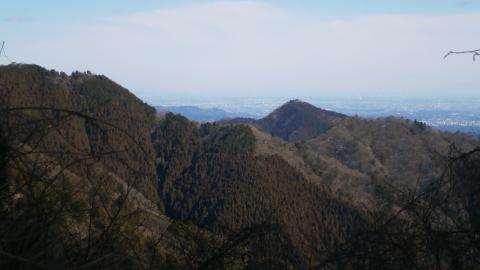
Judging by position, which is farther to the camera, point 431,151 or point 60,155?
point 431,151

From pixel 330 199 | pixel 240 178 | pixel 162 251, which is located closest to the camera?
pixel 162 251

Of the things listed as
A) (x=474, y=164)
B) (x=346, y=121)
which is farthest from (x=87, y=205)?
(x=346, y=121)

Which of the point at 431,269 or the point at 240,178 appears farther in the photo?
the point at 240,178

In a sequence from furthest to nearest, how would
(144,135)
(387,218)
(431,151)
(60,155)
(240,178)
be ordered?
(144,135) < (240,178) < (431,151) < (387,218) < (60,155)

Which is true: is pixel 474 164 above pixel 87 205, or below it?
above

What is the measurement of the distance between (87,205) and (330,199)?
82.4m

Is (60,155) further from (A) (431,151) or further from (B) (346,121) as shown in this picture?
(B) (346,121)

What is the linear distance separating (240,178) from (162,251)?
287ft

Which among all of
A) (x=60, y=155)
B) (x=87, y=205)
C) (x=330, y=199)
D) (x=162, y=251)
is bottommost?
(x=330, y=199)

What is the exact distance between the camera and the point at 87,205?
109 inches

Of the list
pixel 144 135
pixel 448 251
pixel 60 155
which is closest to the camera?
pixel 60 155

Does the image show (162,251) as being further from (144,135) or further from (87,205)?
(144,135)

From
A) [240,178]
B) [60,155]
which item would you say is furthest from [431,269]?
[240,178]

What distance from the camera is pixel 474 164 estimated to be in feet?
8.96
